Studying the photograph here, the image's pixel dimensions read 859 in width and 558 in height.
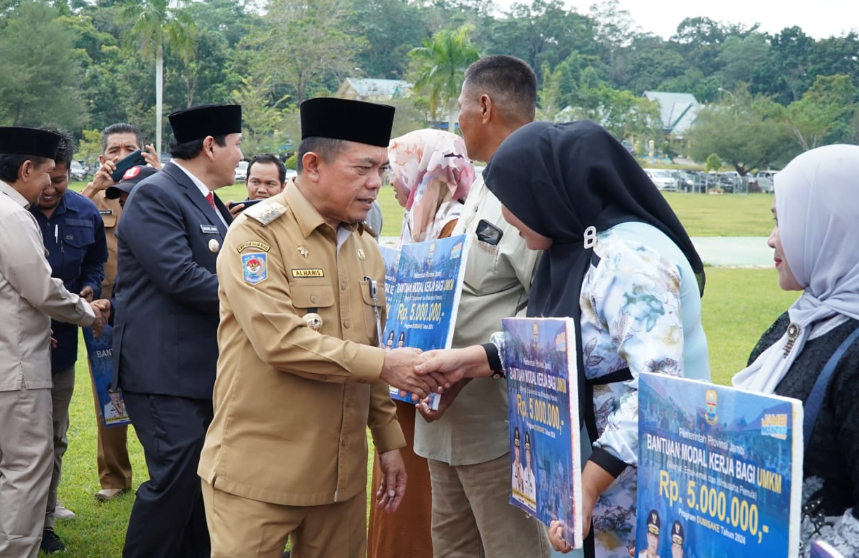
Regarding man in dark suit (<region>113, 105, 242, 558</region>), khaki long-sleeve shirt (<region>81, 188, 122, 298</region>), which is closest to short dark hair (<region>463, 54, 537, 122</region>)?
man in dark suit (<region>113, 105, 242, 558</region>)

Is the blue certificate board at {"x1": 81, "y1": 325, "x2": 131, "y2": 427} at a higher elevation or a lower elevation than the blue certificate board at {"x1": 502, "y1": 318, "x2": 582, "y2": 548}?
lower

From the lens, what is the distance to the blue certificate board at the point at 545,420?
86.7 inches

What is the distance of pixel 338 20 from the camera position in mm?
63781

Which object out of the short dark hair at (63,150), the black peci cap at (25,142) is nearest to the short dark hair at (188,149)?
the black peci cap at (25,142)

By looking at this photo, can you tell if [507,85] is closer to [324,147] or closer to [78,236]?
[324,147]

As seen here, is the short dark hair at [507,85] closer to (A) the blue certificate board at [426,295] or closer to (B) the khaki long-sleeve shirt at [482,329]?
(B) the khaki long-sleeve shirt at [482,329]

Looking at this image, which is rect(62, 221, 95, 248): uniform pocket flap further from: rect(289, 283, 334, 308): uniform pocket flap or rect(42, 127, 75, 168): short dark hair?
rect(289, 283, 334, 308): uniform pocket flap

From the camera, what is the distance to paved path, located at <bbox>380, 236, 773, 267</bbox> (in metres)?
19.8

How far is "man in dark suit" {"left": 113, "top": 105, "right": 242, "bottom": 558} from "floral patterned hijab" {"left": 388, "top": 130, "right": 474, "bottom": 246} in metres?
0.97

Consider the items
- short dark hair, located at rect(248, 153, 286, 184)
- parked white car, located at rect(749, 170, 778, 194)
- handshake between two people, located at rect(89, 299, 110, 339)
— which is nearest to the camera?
handshake between two people, located at rect(89, 299, 110, 339)

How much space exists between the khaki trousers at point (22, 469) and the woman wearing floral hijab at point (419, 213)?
1620mm

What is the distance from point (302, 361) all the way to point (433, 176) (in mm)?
1514

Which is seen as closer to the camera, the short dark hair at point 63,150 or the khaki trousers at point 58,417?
the short dark hair at point 63,150

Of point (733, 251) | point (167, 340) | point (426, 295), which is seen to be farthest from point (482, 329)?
point (733, 251)
